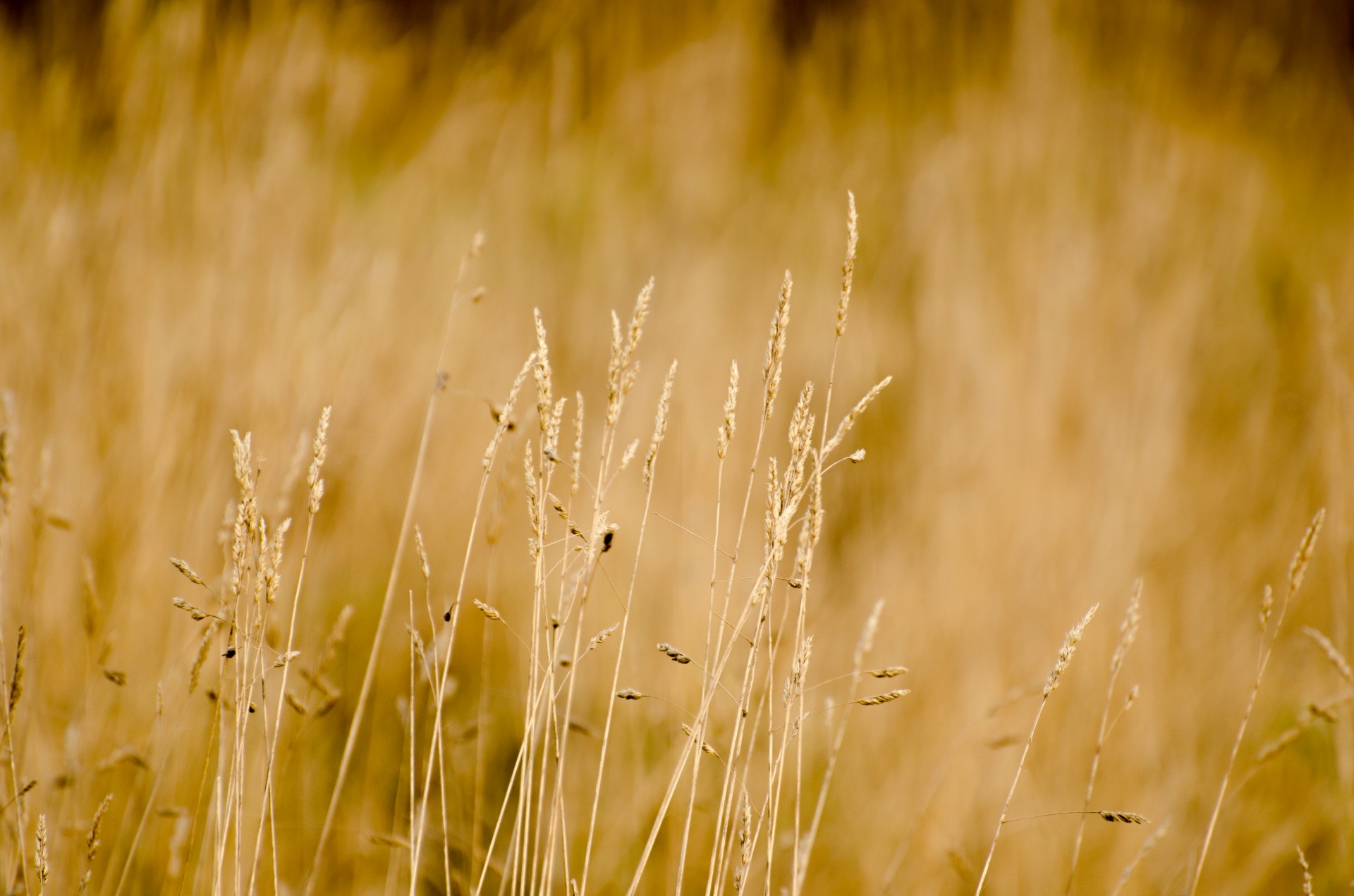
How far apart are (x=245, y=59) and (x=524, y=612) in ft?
6.26

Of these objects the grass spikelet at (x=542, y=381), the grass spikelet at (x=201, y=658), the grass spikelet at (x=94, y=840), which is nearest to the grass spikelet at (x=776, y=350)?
the grass spikelet at (x=542, y=381)

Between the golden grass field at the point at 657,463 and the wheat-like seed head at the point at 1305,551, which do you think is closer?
the wheat-like seed head at the point at 1305,551

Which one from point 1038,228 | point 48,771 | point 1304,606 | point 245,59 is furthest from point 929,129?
point 48,771

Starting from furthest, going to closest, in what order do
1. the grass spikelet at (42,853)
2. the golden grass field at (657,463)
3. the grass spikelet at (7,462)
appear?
the golden grass field at (657,463) < the grass spikelet at (7,462) < the grass spikelet at (42,853)

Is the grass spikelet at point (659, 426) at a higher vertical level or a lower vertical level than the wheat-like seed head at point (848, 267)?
lower

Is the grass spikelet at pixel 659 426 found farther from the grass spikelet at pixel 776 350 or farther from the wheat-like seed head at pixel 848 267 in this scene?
the wheat-like seed head at pixel 848 267

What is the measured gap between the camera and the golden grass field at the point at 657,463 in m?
1.08

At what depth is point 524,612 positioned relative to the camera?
1857 mm

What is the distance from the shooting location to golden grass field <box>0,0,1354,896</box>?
108 centimetres

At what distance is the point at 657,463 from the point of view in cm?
226

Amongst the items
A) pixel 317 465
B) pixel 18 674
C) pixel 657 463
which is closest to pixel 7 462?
pixel 18 674

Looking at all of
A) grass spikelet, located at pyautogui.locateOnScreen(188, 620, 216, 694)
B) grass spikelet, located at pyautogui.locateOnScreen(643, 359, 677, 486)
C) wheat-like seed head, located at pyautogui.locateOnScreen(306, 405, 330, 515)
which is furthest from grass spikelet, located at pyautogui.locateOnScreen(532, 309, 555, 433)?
grass spikelet, located at pyautogui.locateOnScreen(188, 620, 216, 694)

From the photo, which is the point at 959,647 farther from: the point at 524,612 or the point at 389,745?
the point at 389,745

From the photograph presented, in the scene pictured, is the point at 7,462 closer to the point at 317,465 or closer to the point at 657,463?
the point at 317,465
